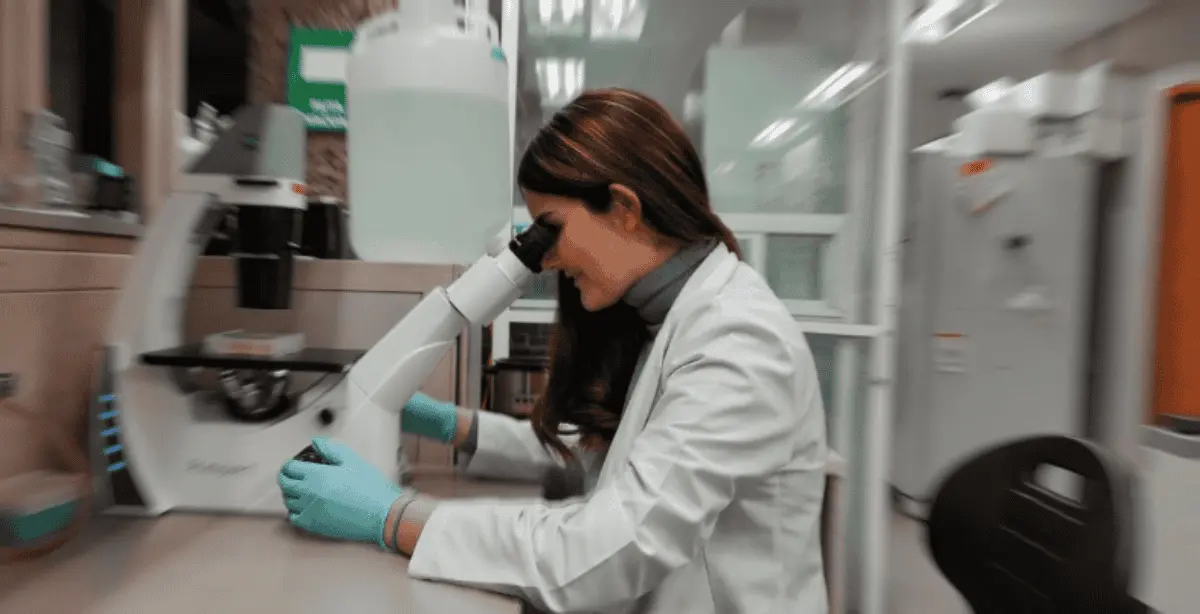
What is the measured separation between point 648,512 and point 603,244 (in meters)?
0.40

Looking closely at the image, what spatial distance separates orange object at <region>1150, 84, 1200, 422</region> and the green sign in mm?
2545

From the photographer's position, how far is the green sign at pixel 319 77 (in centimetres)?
152

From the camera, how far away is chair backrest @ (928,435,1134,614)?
738 millimetres

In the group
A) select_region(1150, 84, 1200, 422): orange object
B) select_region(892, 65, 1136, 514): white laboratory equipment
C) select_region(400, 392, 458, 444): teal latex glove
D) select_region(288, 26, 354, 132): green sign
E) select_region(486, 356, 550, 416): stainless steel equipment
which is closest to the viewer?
select_region(400, 392, 458, 444): teal latex glove

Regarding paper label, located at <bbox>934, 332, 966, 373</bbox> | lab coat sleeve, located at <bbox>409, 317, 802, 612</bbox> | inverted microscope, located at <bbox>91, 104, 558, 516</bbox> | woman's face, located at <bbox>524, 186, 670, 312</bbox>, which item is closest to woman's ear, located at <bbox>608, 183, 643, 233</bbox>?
woman's face, located at <bbox>524, 186, 670, 312</bbox>

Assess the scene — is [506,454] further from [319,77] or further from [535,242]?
[319,77]

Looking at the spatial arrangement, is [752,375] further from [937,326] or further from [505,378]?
[937,326]

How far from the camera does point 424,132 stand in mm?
1348

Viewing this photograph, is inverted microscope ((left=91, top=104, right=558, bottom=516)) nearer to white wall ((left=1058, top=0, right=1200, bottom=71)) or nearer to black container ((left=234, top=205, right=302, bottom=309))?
black container ((left=234, top=205, right=302, bottom=309))

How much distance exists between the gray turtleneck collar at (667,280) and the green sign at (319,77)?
823 millimetres

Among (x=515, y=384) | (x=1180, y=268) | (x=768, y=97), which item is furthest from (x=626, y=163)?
(x=1180, y=268)

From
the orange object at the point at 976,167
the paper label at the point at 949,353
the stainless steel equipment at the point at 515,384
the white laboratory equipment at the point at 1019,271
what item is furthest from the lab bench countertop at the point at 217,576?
the orange object at the point at 976,167

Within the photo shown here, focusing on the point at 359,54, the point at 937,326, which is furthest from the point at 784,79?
the point at 359,54

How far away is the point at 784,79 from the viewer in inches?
106
